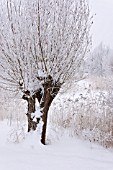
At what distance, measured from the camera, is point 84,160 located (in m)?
4.78

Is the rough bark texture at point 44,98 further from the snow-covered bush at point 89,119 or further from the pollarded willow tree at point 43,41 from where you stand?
the snow-covered bush at point 89,119

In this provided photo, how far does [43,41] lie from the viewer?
18.3 ft

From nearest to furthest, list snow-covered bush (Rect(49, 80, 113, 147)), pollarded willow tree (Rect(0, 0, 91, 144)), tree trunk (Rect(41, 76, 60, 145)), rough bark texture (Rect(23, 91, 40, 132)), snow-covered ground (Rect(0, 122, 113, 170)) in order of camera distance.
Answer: snow-covered ground (Rect(0, 122, 113, 170))
pollarded willow tree (Rect(0, 0, 91, 144))
tree trunk (Rect(41, 76, 60, 145))
rough bark texture (Rect(23, 91, 40, 132))
snow-covered bush (Rect(49, 80, 113, 147))

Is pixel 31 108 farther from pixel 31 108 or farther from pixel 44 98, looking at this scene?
pixel 44 98

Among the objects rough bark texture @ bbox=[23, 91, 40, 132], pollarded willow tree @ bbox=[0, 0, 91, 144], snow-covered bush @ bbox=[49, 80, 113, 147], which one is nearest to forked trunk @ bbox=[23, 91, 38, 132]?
rough bark texture @ bbox=[23, 91, 40, 132]

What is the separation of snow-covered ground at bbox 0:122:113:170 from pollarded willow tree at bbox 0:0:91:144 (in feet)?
1.55

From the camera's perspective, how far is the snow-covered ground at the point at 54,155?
168 inches

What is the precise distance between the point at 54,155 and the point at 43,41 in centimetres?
223

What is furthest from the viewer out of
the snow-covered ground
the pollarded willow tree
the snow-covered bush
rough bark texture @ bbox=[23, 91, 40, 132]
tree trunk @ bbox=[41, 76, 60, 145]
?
the snow-covered bush

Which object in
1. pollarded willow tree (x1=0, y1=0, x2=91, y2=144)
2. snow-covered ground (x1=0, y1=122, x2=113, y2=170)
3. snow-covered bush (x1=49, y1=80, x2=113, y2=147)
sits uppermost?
pollarded willow tree (x1=0, y1=0, x2=91, y2=144)

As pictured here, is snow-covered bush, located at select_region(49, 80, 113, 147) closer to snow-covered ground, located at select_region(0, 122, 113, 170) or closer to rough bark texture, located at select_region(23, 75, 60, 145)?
snow-covered ground, located at select_region(0, 122, 113, 170)

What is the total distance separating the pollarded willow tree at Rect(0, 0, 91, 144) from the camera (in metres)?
5.52

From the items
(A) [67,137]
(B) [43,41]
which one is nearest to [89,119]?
(A) [67,137]

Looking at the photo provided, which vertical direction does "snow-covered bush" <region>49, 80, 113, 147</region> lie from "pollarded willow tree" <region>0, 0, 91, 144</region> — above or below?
below
